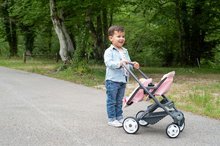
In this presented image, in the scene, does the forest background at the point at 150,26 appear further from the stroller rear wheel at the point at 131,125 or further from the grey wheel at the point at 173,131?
the grey wheel at the point at 173,131

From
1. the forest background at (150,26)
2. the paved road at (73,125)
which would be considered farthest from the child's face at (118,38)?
the forest background at (150,26)

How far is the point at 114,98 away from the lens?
756 cm

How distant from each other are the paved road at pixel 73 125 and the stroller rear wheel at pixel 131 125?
89 millimetres

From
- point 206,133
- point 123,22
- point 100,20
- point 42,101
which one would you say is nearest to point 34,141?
point 206,133

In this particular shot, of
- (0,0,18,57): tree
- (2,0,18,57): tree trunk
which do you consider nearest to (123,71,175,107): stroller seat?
(0,0,18,57): tree

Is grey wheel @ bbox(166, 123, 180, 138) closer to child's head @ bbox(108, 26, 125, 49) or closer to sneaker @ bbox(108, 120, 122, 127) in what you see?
sneaker @ bbox(108, 120, 122, 127)

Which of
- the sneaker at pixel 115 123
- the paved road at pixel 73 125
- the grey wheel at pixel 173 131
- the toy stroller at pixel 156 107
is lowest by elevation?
the paved road at pixel 73 125

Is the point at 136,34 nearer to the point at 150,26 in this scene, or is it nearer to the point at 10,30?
the point at 150,26

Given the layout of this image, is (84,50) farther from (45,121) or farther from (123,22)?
(123,22)

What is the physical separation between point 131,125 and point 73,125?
4.23ft

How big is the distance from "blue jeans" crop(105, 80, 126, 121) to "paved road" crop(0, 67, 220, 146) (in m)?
0.28

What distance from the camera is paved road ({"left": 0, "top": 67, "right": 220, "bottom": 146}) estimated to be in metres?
6.59

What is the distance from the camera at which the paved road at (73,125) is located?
659cm

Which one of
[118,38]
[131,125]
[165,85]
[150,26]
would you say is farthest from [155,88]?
[150,26]
